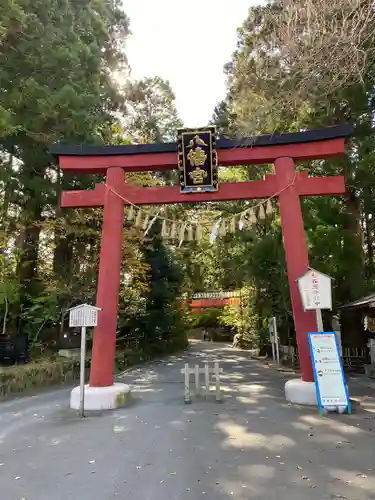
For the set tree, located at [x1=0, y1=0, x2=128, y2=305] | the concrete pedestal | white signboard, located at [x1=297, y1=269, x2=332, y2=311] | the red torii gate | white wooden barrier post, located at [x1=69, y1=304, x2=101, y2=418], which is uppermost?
tree, located at [x1=0, y1=0, x2=128, y2=305]

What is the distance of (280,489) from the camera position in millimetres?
3580

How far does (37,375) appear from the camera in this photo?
1031 centimetres

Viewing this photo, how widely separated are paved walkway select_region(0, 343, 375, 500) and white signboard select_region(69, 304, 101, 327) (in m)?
1.63

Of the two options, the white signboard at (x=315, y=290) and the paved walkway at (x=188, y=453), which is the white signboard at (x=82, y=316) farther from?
the white signboard at (x=315, y=290)

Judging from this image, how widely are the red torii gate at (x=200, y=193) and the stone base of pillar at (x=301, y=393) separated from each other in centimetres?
58

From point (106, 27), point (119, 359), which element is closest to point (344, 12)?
point (106, 27)

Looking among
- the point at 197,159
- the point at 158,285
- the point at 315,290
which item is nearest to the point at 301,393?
the point at 315,290

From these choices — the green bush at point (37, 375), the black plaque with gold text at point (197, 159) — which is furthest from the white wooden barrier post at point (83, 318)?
the green bush at point (37, 375)

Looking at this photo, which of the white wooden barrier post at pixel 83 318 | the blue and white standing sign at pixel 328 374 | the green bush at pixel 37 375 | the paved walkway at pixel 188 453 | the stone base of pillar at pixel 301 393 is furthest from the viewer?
the green bush at pixel 37 375

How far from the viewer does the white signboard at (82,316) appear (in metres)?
6.96

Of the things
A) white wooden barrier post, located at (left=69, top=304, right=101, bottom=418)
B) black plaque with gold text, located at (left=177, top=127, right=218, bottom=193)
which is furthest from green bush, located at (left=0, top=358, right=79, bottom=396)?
black plaque with gold text, located at (left=177, top=127, right=218, bottom=193)

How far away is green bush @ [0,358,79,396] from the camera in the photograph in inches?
375

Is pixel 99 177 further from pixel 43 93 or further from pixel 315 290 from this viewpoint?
pixel 315 290

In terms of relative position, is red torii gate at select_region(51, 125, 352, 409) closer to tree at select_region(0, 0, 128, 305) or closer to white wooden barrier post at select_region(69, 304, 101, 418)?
white wooden barrier post at select_region(69, 304, 101, 418)
